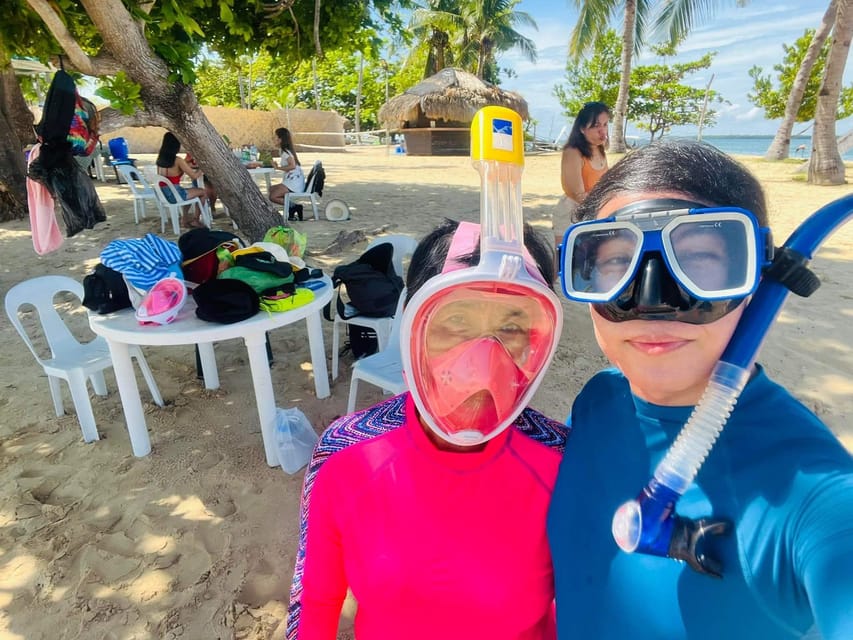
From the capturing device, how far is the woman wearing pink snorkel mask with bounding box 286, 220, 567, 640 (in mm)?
991

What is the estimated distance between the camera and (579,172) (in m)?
4.32

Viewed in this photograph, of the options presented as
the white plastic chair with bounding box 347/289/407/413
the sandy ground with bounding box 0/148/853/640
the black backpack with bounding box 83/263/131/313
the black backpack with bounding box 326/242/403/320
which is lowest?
the sandy ground with bounding box 0/148/853/640

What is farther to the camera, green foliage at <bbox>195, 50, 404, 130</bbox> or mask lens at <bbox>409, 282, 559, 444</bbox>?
green foliage at <bbox>195, 50, 404, 130</bbox>

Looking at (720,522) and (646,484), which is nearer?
(720,522)

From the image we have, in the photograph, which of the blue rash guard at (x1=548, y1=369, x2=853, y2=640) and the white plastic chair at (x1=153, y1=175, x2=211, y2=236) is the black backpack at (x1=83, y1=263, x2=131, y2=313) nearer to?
the blue rash guard at (x1=548, y1=369, x2=853, y2=640)

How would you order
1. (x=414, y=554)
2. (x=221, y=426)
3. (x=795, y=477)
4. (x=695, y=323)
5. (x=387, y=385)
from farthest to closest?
(x=221, y=426), (x=387, y=385), (x=414, y=554), (x=695, y=323), (x=795, y=477)

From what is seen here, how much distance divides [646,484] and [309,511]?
0.73 m

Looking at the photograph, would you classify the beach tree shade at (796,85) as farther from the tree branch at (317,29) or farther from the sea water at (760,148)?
the tree branch at (317,29)

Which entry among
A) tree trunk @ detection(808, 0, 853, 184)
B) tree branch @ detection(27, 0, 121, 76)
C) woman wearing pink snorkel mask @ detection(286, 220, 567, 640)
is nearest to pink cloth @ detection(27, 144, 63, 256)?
tree branch @ detection(27, 0, 121, 76)

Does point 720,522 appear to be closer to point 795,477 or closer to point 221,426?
point 795,477

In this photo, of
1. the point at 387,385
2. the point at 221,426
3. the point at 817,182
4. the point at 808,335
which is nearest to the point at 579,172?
the point at 808,335

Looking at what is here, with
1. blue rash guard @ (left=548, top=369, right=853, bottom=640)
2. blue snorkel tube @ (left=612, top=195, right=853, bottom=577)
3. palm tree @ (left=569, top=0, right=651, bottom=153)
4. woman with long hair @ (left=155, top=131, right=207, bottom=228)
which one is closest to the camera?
blue rash guard @ (left=548, top=369, right=853, bottom=640)

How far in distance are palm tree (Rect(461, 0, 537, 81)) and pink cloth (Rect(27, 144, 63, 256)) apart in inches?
1152

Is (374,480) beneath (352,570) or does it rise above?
above
